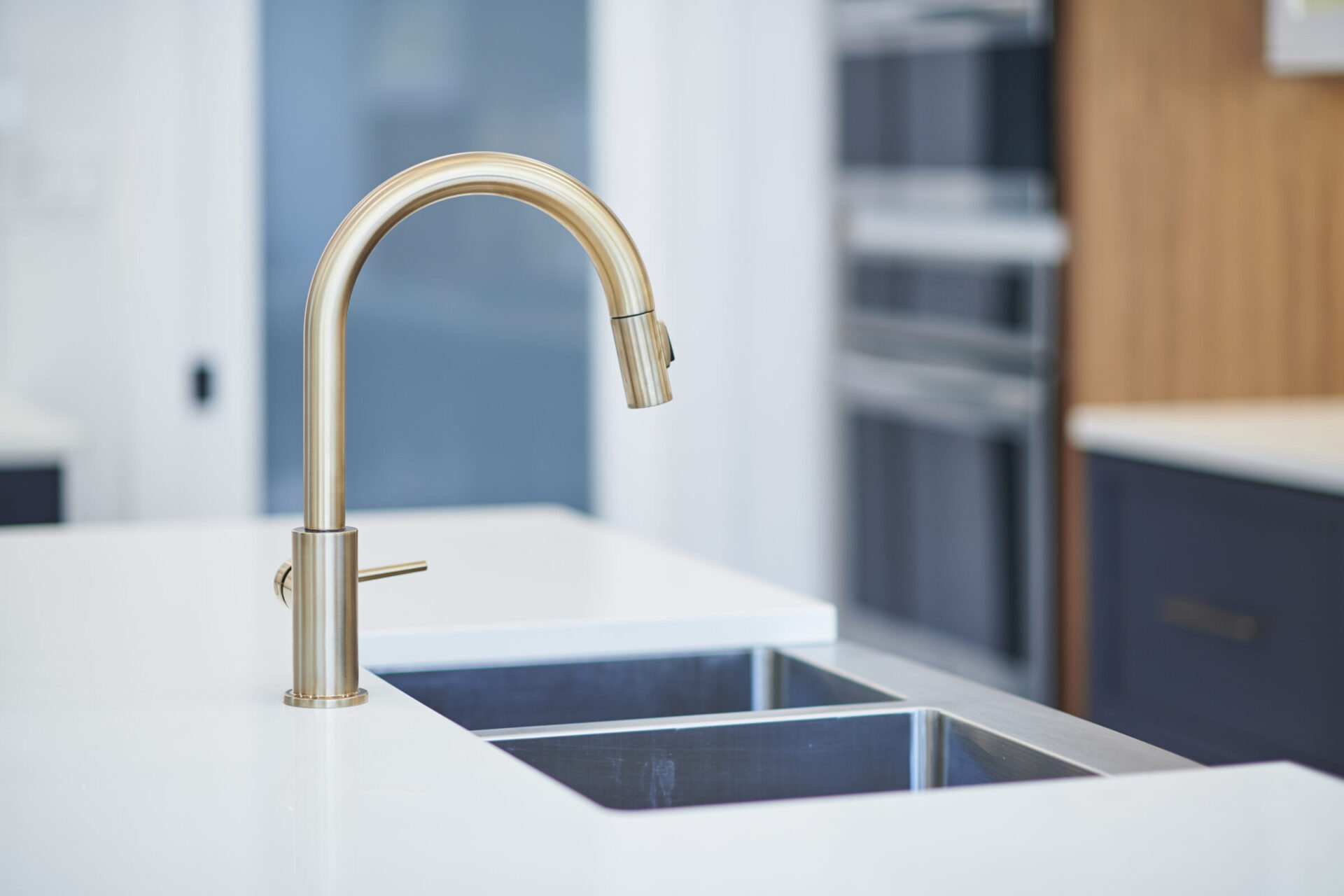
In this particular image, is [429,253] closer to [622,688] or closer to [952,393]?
[952,393]

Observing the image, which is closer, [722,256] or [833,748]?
[833,748]

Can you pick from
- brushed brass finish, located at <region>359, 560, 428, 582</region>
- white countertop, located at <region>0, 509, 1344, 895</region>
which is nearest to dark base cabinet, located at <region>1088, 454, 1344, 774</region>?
white countertop, located at <region>0, 509, 1344, 895</region>

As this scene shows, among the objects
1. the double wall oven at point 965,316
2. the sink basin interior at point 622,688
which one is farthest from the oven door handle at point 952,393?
the sink basin interior at point 622,688

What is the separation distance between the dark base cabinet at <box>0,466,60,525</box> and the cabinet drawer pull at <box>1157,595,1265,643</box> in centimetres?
167

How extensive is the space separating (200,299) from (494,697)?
1995 millimetres

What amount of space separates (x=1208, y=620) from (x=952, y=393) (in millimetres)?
829

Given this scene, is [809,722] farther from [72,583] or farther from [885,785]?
[72,583]

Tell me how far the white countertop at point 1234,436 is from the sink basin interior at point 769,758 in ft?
3.54

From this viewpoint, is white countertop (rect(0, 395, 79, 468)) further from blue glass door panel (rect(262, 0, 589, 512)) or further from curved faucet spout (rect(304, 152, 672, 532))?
curved faucet spout (rect(304, 152, 672, 532))

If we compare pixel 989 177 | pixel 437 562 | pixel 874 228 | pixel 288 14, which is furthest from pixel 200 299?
pixel 437 562

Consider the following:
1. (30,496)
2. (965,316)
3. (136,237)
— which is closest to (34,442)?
(30,496)

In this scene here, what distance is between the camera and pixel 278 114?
117 inches

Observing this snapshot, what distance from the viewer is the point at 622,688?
1183 mm

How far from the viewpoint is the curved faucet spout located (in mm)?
852
